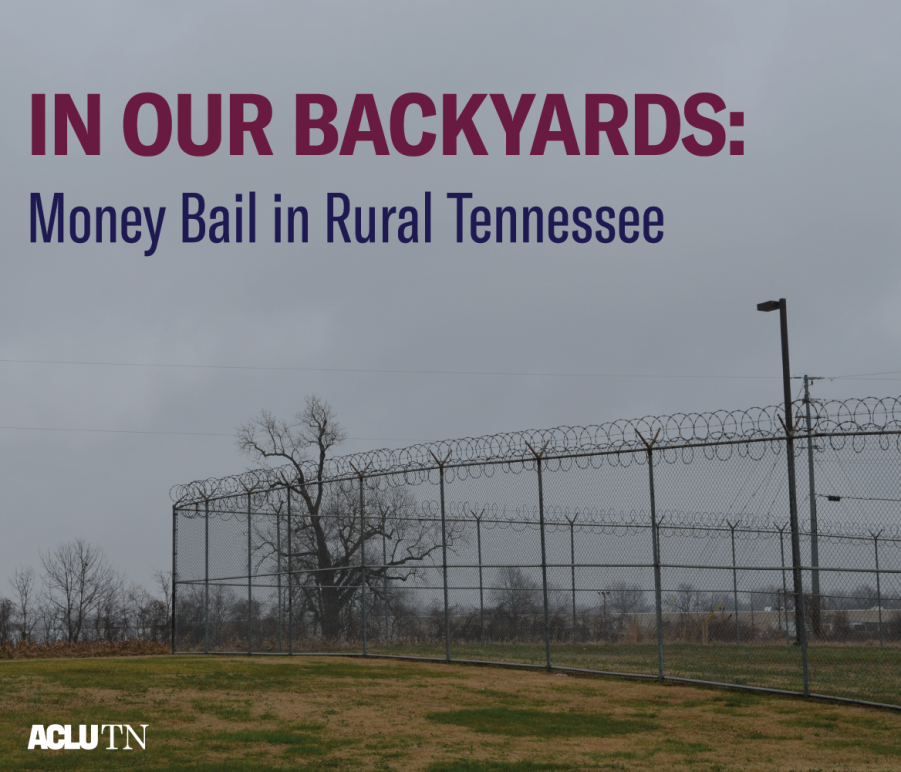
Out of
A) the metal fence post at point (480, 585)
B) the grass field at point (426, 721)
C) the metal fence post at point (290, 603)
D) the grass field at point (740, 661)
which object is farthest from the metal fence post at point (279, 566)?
the grass field at point (426, 721)

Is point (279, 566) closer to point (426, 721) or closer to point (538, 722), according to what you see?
point (426, 721)

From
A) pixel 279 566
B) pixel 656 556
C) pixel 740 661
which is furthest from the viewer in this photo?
pixel 279 566

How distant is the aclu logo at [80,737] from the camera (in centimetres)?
939

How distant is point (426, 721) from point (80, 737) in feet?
11.3

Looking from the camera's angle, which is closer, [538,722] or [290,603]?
[538,722]

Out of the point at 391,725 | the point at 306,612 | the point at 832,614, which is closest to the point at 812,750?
the point at 391,725

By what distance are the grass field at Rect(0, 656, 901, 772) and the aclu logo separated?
131 mm

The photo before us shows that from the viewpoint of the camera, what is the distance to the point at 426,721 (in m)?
11.1

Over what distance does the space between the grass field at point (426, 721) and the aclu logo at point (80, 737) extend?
13 cm

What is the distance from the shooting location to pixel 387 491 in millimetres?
18922

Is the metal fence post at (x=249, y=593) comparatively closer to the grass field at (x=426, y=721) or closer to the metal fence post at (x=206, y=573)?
the metal fence post at (x=206, y=573)

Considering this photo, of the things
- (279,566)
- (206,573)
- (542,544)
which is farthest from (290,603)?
(542,544)

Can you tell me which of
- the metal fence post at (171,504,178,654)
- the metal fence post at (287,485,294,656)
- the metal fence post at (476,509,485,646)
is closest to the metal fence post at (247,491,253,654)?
the metal fence post at (287,485,294,656)

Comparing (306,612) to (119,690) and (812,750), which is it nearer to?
(119,690)
